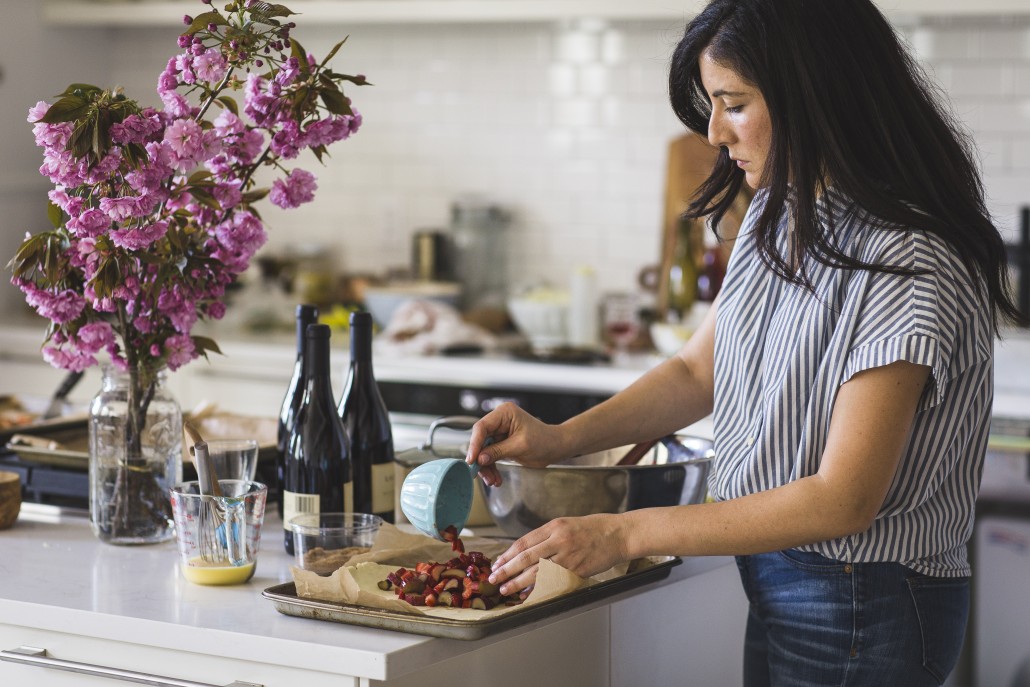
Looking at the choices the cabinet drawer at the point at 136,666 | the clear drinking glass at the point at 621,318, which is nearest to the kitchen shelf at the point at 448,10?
the clear drinking glass at the point at 621,318

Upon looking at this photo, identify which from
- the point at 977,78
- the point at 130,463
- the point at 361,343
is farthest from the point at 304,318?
the point at 977,78

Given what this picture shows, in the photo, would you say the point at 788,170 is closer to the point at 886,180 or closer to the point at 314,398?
the point at 886,180

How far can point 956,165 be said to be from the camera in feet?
5.18

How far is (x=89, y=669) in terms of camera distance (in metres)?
1.61

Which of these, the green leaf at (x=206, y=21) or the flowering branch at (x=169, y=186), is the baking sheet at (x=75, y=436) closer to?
the flowering branch at (x=169, y=186)

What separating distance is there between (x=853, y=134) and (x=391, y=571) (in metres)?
0.78

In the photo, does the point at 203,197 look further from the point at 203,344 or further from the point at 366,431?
the point at 366,431

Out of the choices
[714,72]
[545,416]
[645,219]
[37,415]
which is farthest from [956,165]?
[645,219]

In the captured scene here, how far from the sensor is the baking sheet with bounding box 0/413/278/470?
2.20 meters

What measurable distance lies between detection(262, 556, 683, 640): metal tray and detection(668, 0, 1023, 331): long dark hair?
1.57ft

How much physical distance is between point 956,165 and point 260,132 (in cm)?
99

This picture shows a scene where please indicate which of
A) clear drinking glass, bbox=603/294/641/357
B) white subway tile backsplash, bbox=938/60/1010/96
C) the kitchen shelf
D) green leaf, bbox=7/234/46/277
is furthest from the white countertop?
white subway tile backsplash, bbox=938/60/1010/96

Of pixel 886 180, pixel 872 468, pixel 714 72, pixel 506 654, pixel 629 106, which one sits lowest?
pixel 506 654

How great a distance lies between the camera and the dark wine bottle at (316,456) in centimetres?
190
